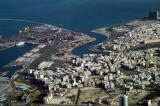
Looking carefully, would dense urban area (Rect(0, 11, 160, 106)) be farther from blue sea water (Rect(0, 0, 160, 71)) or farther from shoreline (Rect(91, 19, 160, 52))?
blue sea water (Rect(0, 0, 160, 71))

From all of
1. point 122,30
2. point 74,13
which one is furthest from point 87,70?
point 74,13

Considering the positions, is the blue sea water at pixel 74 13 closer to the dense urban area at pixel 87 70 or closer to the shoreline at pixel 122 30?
the shoreline at pixel 122 30

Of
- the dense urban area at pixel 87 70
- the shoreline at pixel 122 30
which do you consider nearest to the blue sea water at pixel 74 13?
the shoreline at pixel 122 30

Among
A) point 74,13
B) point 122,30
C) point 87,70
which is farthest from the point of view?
point 74,13

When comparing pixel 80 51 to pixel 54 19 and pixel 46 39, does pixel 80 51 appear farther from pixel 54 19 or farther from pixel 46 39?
pixel 54 19

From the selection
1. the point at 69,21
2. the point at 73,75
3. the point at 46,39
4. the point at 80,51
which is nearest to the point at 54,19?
the point at 69,21

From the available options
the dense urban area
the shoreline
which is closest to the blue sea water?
the shoreline

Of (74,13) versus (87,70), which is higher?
(74,13)

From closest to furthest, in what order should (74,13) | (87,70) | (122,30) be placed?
(87,70)
(122,30)
(74,13)

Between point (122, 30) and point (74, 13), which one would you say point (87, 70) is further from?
point (74, 13)
